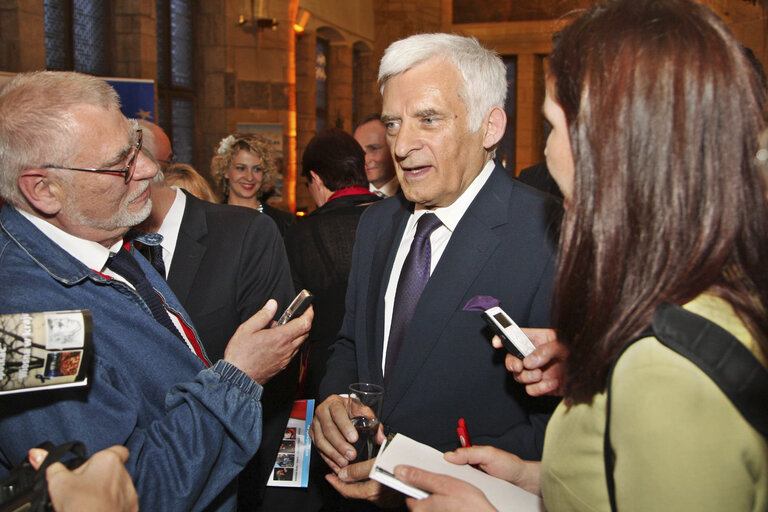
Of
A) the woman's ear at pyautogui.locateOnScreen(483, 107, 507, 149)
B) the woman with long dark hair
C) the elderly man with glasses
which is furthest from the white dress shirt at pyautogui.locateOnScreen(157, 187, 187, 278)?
the woman with long dark hair

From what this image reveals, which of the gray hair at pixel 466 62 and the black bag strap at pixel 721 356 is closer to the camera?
the black bag strap at pixel 721 356

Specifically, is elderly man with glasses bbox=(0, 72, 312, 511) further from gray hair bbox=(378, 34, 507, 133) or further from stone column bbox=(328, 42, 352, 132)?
stone column bbox=(328, 42, 352, 132)

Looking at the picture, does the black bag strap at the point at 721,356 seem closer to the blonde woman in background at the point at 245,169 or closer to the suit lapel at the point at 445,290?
the suit lapel at the point at 445,290

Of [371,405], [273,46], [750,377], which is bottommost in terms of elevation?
[371,405]

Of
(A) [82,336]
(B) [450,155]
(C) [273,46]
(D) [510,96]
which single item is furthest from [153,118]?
(D) [510,96]

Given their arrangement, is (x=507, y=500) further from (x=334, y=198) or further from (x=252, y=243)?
(x=334, y=198)

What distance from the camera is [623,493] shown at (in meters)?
0.84

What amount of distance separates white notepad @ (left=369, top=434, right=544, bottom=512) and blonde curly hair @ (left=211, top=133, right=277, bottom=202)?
3.47 meters

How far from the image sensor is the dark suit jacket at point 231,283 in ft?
7.23

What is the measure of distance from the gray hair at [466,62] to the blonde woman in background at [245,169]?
8.96ft

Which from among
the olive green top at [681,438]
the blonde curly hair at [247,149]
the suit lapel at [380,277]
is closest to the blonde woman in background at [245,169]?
the blonde curly hair at [247,149]

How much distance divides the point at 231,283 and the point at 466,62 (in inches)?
46.3

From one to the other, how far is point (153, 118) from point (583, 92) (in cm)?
579

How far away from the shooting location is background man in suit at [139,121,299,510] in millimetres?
2207
